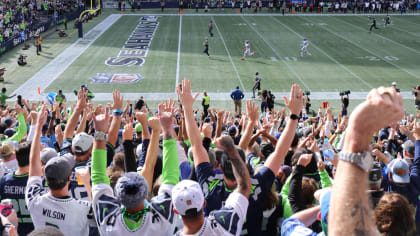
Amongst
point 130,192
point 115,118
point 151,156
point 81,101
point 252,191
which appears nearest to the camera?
point 130,192

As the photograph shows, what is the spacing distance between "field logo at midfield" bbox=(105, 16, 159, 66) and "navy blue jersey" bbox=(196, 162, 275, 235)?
2529 cm

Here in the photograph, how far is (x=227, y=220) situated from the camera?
3.06m

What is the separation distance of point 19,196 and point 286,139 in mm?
3058

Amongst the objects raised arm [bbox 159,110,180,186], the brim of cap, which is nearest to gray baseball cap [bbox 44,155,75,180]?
raised arm [bbox 159,110,180,186]

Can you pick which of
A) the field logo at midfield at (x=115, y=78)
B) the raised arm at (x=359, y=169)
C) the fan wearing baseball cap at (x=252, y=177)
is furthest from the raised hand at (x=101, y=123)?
the field logo at midfield at (x=115, y=78)

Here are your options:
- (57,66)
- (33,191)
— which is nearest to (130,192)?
(33,191)

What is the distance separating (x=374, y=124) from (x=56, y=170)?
283 centimetres

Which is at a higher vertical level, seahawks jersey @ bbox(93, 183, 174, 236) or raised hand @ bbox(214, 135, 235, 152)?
raised hand @ bbox(214, 135, 235, 152)

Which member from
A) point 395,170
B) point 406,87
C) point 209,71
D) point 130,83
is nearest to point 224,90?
point 209,71

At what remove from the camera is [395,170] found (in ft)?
15.5

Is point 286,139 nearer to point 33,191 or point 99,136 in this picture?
point 99,136

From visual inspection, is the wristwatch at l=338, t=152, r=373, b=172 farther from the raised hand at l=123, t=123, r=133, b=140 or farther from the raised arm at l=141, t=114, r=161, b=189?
the raised hand at l=123, t=123, r=133, b=140

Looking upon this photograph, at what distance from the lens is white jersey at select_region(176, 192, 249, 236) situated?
3016 millimetres

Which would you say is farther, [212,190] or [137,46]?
[137,46]
